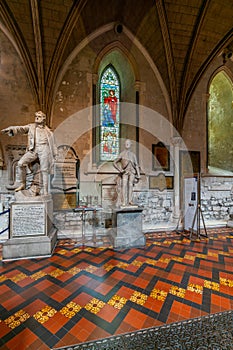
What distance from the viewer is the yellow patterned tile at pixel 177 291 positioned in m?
2.25

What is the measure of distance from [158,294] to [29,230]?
256 cm

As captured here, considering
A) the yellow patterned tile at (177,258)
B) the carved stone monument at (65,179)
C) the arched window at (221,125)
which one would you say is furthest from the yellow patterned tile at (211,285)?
the arched window at (221,125)

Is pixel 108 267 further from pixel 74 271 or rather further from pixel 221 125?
pixel 221 125

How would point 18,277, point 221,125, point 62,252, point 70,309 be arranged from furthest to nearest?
point 221,125 < point 62,252 < point 18,277 < point 70,309

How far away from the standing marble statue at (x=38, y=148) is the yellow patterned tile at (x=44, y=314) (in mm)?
2232

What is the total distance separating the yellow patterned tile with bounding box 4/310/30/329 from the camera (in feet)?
5.84

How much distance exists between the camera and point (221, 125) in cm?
754

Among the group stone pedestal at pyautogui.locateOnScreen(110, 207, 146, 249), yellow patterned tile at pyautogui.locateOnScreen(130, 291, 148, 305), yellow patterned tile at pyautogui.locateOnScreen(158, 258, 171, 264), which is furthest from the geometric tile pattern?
stone pedestal at pyautogui.locateOnScreen(110, 207, 146, 249)

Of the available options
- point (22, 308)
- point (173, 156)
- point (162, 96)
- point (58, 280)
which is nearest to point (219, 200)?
point (173, 156)

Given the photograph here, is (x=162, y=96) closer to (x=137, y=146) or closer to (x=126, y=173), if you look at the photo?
(x=137, y=146)

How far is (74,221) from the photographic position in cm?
521

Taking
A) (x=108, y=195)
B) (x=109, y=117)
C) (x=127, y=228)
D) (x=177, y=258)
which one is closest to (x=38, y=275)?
(x=127, y=228)

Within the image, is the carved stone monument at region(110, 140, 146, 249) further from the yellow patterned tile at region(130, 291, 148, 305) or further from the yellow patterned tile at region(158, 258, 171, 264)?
the yellow patterned tile at region(130, 291, 148, 305)

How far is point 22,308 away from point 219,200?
6.83m
